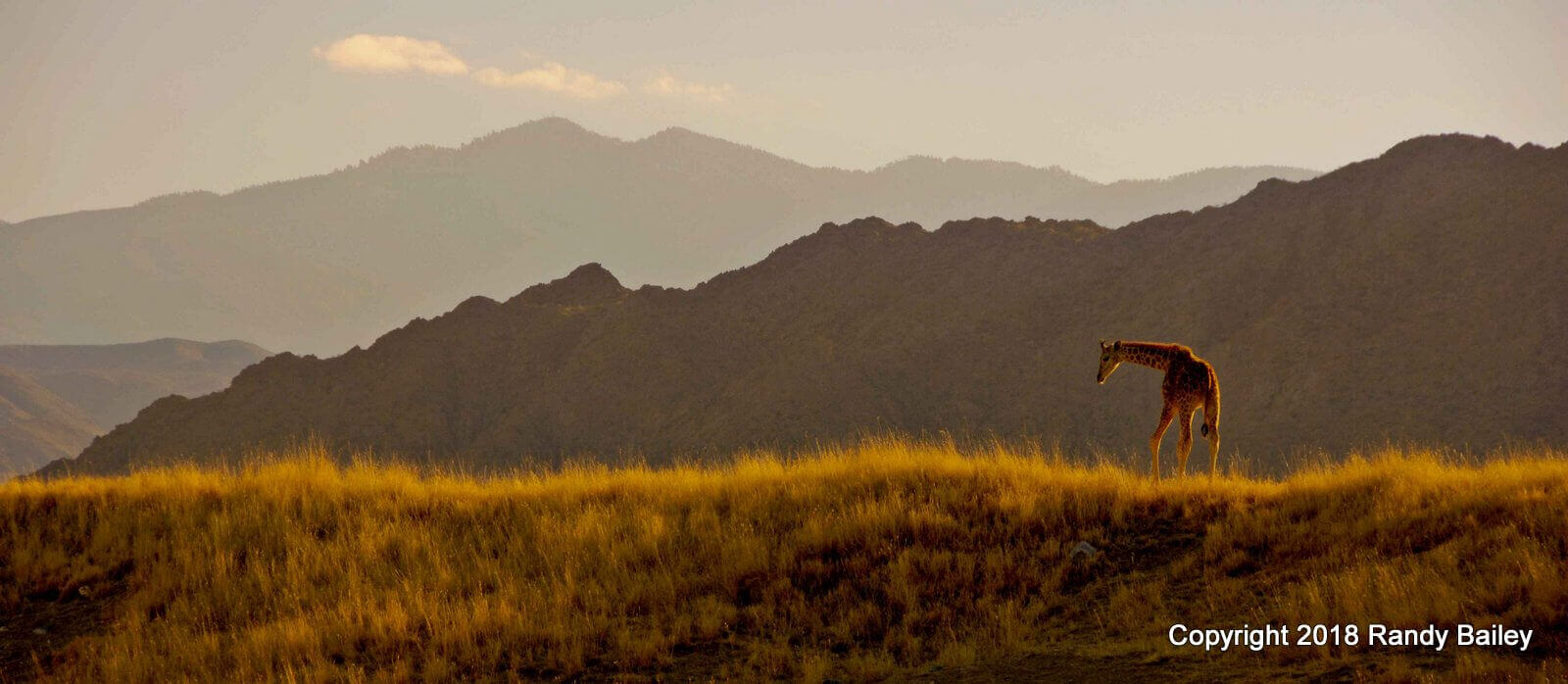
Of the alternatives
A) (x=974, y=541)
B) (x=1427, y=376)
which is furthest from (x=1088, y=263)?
(x=974, y=541)

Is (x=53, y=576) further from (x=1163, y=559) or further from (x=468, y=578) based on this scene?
(x=1163, y=559)

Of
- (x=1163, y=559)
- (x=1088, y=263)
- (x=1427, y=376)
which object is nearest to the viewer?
(x=1163, y=559)

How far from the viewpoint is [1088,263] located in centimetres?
6297

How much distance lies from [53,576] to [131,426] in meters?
56.5

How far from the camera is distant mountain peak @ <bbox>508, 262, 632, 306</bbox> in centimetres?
7188

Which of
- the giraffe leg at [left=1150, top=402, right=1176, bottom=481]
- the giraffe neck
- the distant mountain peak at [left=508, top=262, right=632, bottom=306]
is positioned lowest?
the giraffe leg at [left=1150, top=402, right=1176, bottom=481]

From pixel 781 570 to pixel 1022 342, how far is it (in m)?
45.7

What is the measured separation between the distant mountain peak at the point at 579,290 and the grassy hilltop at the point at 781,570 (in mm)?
56835

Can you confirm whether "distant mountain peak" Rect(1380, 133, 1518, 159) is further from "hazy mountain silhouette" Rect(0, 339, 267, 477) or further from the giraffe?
"hazy mountain silhouette" Rect(0, 339, 267, 477)

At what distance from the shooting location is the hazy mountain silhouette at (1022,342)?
46.5m

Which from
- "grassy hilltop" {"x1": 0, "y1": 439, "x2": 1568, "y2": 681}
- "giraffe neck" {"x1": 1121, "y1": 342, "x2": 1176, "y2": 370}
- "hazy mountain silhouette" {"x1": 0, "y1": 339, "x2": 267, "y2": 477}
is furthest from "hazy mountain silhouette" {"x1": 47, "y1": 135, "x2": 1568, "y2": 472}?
"hazy mountain silhouette" {"x1": 0, "y1": 339, "x2": 267, "y2": 477}

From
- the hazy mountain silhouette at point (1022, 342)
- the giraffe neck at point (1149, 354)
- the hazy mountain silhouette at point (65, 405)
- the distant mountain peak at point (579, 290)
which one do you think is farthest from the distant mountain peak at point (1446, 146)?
the hazy mountain silhouette at point (65, 405)

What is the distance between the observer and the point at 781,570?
39.1 feet

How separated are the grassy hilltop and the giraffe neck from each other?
234cm
